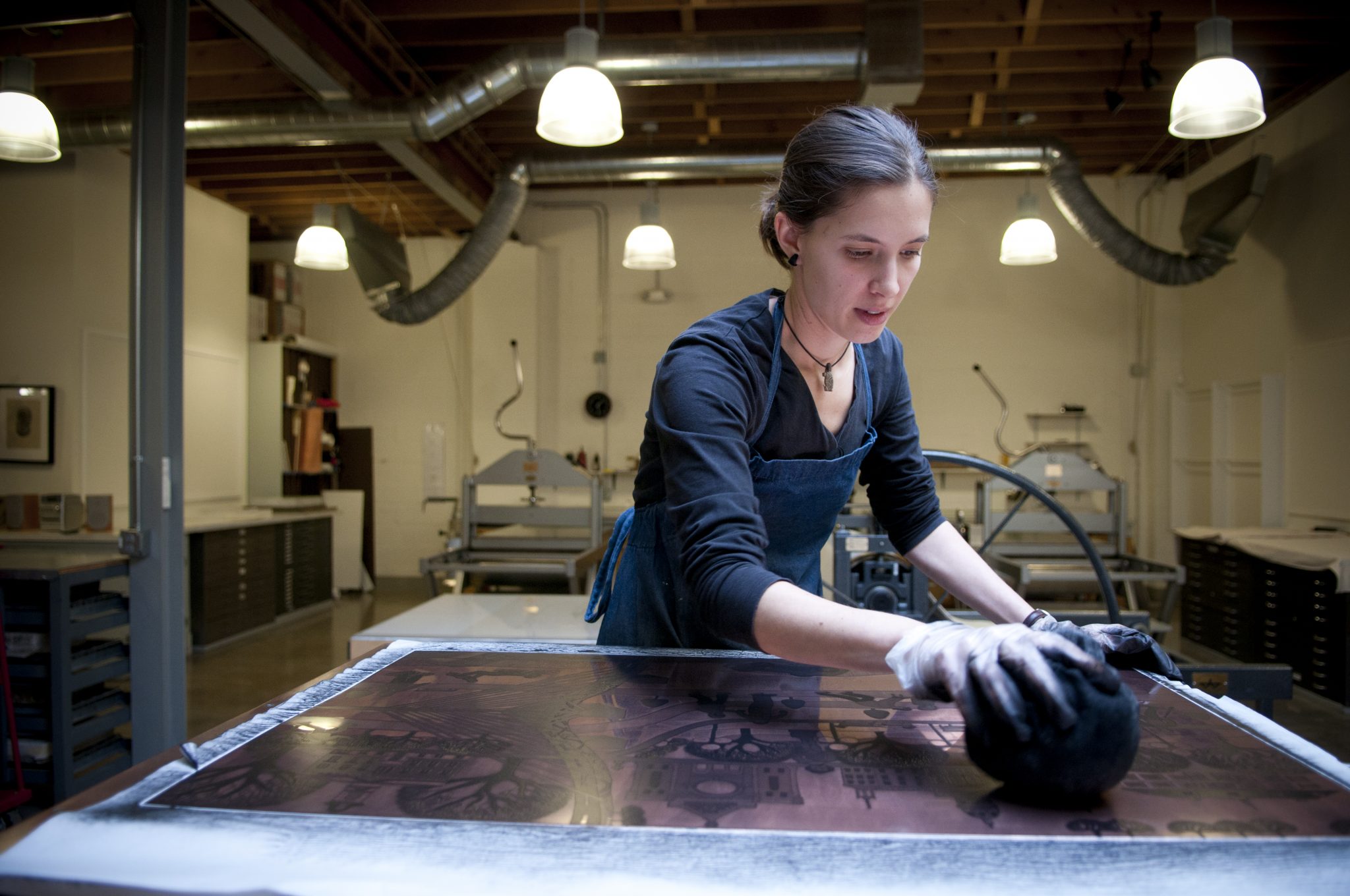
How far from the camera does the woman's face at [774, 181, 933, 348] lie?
1065mm

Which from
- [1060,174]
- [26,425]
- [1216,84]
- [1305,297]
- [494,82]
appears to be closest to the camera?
[1216,84]

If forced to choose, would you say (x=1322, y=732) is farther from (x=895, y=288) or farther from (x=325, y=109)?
(x=325, y=109)

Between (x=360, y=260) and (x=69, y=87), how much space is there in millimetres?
1886

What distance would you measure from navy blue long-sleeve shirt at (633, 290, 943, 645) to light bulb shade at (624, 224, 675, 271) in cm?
381

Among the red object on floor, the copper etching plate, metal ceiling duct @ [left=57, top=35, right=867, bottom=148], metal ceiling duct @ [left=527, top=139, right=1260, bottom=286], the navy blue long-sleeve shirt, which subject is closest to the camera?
the copper etching plate

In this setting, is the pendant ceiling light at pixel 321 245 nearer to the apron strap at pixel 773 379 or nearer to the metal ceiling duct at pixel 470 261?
the metal ceiling duct at pixel 470 261

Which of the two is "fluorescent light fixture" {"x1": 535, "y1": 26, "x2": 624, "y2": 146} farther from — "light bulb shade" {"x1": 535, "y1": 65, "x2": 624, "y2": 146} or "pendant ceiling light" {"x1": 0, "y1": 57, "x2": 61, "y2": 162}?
"pendant ceiling light" {"x1": 0, "y1": 57, "x2": 61, "y2": 162}

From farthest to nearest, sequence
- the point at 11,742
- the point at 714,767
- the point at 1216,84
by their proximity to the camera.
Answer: the point at 1216,84
the point at 11,742
the point at 714,767

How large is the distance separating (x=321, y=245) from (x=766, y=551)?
452 centimetres

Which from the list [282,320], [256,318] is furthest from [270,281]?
[256,318]

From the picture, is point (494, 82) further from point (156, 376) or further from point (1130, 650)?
point (1130, 650)

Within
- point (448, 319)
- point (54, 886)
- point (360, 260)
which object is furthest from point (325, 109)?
point (54, 886)

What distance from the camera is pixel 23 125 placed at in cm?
311

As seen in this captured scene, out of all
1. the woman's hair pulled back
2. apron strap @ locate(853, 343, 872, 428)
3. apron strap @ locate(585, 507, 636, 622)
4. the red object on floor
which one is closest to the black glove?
apron strap @ locate(853, 343, 872, 428)
